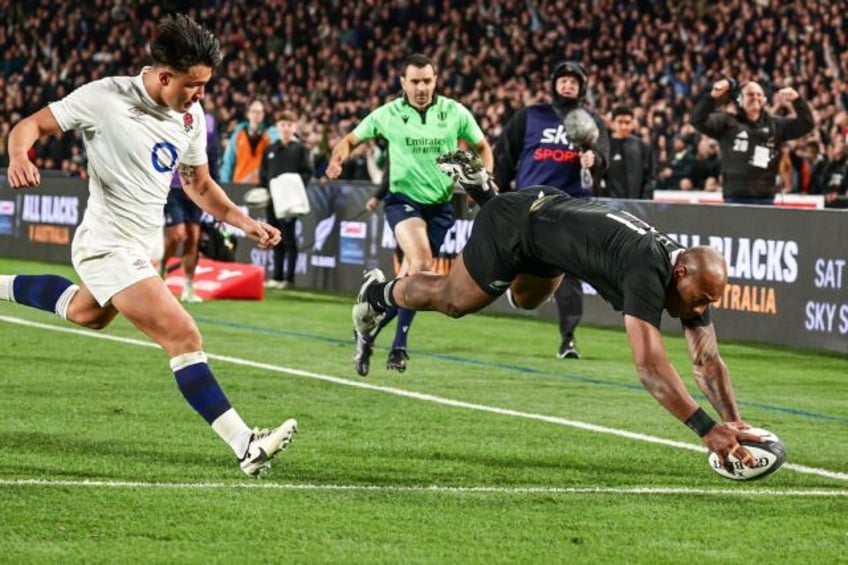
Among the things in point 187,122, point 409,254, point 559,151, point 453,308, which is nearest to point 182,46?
point 187,122

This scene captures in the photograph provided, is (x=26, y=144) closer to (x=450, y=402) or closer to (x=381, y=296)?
(x=381, y=296)

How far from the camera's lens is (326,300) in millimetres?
21531

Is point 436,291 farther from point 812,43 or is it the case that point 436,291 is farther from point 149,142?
point 812,43

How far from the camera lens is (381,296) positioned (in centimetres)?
1108

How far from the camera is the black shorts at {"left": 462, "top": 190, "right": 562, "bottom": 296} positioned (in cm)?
929

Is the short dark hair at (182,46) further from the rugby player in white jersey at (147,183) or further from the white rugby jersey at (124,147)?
the white rugby jersey at (124,147)

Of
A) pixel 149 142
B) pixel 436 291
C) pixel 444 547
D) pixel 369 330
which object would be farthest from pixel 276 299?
pixel 444 547

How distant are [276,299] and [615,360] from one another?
23.9ft

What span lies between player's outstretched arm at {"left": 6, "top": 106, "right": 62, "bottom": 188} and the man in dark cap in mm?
7129

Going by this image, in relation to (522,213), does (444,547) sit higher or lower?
lower

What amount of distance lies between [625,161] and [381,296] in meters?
9.49

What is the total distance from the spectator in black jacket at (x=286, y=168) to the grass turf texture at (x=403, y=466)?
26.9ft

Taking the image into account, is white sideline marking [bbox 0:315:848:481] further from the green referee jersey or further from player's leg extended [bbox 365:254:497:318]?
the green referee jersey

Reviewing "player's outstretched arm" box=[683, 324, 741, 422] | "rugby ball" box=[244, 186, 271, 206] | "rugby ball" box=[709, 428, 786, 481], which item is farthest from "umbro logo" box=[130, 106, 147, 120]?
"rugby ball" box=[244, 186, 271, 206]
